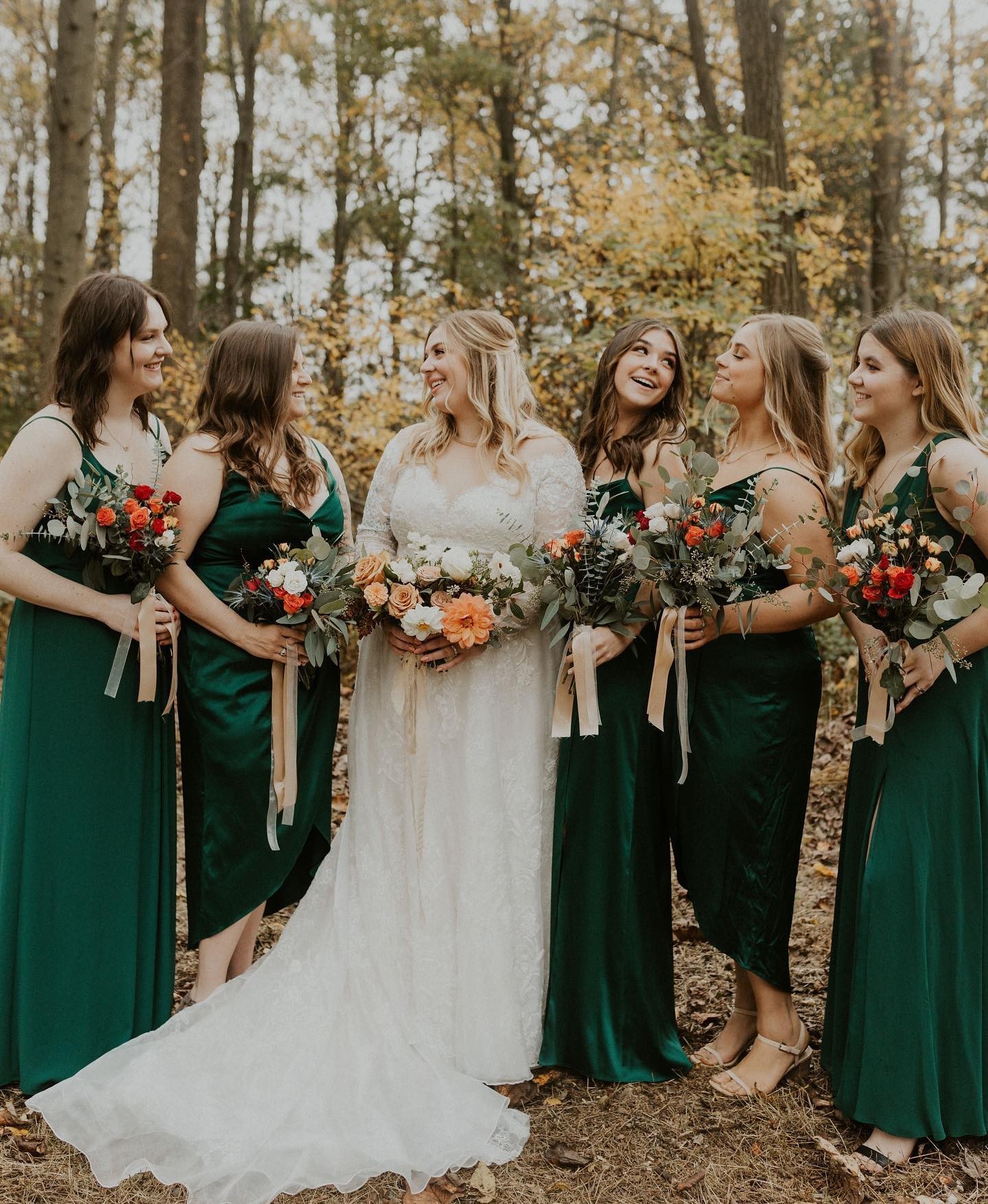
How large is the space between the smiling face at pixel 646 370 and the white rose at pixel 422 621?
1218mm

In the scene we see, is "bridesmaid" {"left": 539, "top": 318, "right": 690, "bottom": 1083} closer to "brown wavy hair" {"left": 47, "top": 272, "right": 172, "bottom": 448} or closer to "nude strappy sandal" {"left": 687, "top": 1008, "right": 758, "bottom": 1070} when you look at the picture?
"nude strappy sandal" {"left": 687, "top": 1008, "right": 758, "bottom": 1070}

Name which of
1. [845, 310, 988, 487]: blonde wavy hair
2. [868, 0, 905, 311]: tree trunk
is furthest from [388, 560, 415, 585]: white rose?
[868, 0, 905, 311]: tree trunk

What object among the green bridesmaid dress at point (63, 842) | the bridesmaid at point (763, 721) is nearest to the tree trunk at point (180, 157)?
the green bridesmaid dress at point (63, 842)

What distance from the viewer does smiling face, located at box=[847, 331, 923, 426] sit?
141 inches

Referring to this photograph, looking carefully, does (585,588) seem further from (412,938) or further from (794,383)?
A: (412,938)

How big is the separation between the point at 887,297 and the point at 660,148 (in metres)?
5.54

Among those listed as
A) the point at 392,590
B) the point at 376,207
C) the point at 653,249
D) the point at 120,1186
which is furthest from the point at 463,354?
the point at 376,207

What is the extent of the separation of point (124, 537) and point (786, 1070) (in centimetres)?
305

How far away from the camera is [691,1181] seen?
3.37 meters

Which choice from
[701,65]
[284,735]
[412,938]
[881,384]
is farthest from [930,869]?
[701,65]

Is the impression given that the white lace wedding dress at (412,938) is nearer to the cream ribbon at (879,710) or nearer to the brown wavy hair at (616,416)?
the brown wavy hair at (616,416)

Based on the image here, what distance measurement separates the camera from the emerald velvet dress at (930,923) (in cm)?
338

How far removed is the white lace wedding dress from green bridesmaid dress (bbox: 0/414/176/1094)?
248 mm

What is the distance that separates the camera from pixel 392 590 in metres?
3.77
